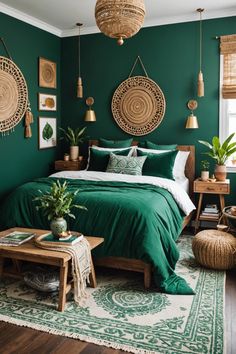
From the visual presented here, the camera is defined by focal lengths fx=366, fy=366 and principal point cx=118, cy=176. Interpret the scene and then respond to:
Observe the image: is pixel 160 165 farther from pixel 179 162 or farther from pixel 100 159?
pixel 100 159

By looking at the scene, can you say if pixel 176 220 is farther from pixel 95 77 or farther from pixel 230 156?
pixel 95 77

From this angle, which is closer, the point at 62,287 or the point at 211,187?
the point at 62,287

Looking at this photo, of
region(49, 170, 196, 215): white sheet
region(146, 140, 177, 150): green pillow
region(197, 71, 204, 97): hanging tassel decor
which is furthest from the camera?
region(146, 140, 177, 150): green pillow

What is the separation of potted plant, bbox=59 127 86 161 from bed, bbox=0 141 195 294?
187 centimetres

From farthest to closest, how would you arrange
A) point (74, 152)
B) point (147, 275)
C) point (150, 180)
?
1. point (74, 152)
2. point (150, 180)
3. point (147, 275)

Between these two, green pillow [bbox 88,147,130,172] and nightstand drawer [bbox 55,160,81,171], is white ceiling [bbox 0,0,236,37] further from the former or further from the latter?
nightstand drawer [bbox 55,160,81,171]

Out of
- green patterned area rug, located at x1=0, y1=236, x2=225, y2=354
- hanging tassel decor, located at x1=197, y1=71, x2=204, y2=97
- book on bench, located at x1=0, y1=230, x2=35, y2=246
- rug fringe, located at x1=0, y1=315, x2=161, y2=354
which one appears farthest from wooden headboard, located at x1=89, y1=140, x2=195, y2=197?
rug fringe, located at x1=0, y1=315, x2=161, y2=354

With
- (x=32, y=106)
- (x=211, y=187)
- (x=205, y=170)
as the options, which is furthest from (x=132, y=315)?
(x=32, y=106)

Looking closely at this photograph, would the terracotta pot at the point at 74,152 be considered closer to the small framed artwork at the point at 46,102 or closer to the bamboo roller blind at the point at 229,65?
the small framed artwork at the point at 46,102

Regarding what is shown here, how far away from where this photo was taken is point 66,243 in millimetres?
2896

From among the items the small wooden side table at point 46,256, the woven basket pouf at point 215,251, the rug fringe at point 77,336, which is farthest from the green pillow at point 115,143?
the rug fringe at point 77,336

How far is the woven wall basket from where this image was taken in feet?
15.6

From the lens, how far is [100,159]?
511 cm

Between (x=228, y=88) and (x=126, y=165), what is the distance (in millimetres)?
1754
